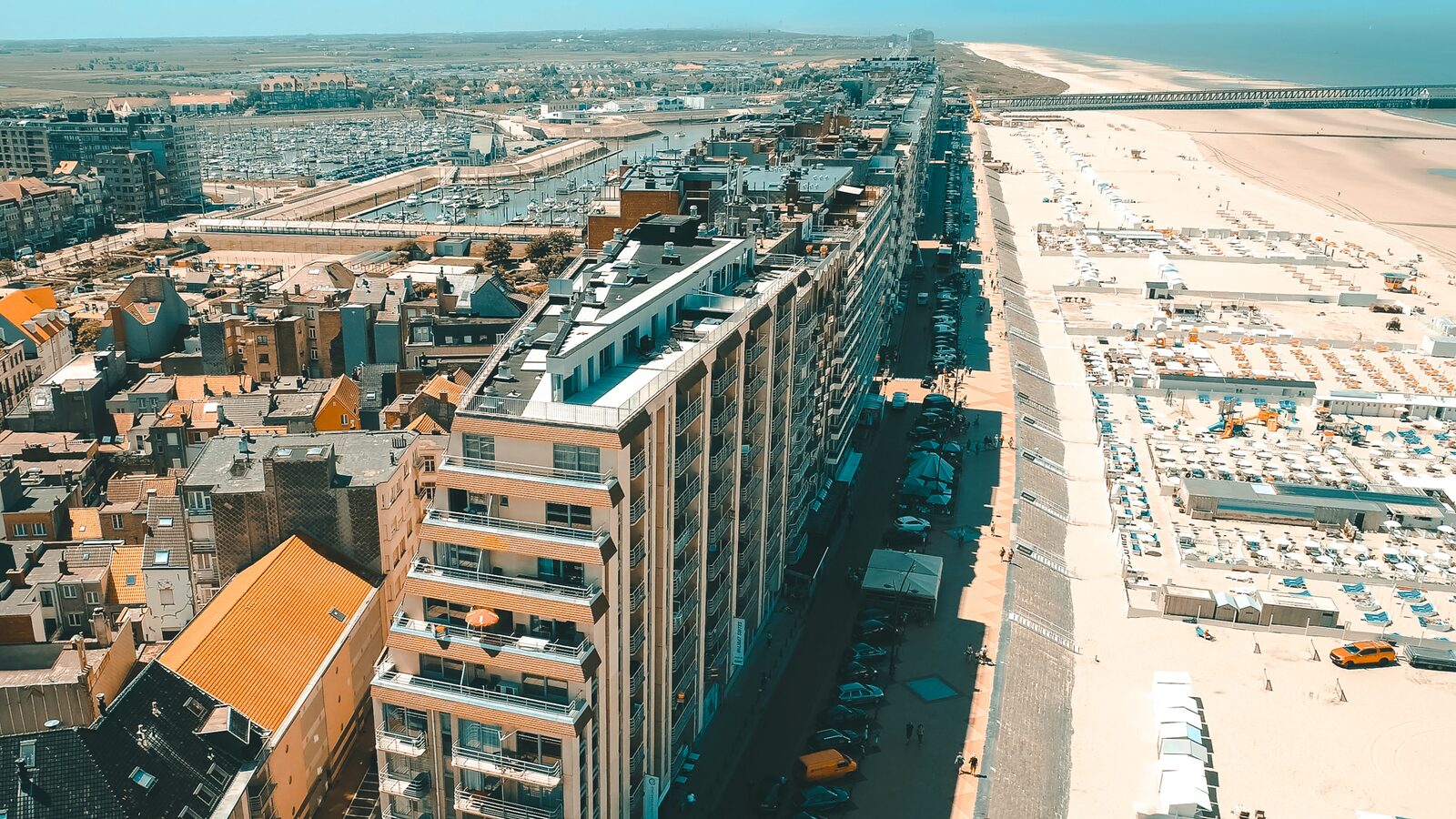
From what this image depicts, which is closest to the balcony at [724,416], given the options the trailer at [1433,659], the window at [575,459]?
the window at [575,459]

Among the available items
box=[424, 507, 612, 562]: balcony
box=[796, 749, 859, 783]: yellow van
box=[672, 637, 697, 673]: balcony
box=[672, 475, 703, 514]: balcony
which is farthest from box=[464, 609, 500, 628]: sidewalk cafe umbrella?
box=[796, 749, 859, 783]: yellow van

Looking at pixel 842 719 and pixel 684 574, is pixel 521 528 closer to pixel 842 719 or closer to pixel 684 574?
pixel 684 574

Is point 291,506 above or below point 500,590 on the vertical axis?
below

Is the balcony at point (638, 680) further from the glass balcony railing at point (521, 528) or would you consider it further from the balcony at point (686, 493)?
the glass balcony railing at point (521, 528)

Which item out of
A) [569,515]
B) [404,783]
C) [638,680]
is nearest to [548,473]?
[569,515]

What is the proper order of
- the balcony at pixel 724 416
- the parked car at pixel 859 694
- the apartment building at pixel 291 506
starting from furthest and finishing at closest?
the parked car at pixel 859 694, the apartment building at pixel 291 506, the balcony at pixel 724 416

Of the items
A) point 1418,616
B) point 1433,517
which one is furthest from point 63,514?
point 1433,517
